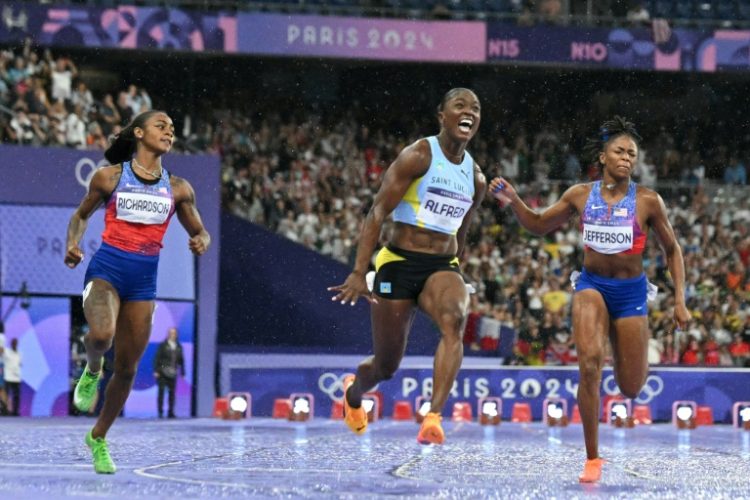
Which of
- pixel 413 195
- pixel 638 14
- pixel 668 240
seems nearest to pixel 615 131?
pixel 668 240

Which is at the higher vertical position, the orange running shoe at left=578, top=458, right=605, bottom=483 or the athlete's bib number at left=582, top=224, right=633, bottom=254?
the athlete's bib number at left=582, top=224, right=633, bottom=254

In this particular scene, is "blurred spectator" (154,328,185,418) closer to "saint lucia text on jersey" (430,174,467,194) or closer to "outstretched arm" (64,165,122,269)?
"outstretched arm" (64,165,122,269)

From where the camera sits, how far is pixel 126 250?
905 centimetres

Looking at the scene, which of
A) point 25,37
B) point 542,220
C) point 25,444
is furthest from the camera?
point 25,37

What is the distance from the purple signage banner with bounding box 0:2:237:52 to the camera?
25656 millimetres

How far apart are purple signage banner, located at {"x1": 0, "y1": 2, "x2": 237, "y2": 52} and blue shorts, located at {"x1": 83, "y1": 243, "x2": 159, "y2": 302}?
17589 millimetres

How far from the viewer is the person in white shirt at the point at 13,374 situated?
20.5m

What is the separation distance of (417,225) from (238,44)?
18357 mm

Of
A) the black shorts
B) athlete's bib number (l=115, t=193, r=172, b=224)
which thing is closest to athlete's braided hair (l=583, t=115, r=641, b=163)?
the black shorts

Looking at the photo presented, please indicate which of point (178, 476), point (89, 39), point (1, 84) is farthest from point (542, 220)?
point (89, 39)

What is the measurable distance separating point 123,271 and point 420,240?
6.77 ft

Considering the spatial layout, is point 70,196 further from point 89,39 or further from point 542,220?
point 542,220

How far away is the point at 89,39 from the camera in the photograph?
25828 mm

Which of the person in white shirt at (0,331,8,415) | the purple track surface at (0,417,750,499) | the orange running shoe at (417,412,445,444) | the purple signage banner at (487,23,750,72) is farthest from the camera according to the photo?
the purple signage banner at (487,23,750,72)
